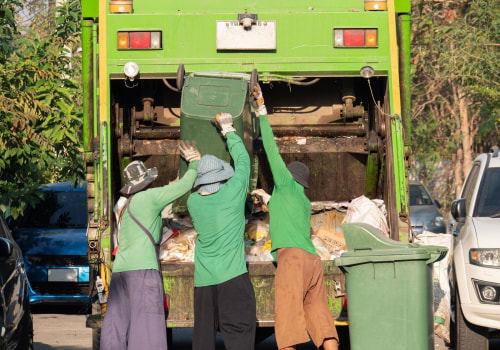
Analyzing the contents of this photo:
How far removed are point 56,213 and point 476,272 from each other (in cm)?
612

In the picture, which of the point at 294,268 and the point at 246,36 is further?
the point at 246,36

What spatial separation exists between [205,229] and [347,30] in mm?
1814

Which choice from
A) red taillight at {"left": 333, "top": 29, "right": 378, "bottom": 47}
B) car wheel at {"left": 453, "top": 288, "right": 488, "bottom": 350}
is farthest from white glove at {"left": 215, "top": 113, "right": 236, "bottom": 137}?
car wheel at {"left": 453, "top": 288, "right": 488, "bottom": 350}

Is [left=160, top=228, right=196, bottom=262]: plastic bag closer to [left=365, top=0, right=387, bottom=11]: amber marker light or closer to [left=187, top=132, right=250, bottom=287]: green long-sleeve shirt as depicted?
[left=187, top=132, right=250, bottom=287]: green long-sleeve shirt

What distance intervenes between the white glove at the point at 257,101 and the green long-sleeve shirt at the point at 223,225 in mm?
411

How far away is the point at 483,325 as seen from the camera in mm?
7121

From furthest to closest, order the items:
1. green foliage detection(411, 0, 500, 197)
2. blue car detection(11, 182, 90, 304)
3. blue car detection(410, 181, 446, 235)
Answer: blue car detection(410, 181, 446, 235) → green foliage detection(411, 0, 500, 197) → blue car detection(11, 182, 90, 304)

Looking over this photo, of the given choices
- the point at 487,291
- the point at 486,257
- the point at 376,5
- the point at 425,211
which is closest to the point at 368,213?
the point at 486,257

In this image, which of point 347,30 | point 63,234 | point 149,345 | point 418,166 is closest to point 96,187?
point 149,345

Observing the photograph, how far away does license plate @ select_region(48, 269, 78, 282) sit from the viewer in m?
10.8

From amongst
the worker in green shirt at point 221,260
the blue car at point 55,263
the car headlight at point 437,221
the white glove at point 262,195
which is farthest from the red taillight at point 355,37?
the car headlight at point 437,221

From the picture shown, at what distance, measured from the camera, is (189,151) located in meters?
6.75

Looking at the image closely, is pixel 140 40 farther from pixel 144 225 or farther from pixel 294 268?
pixel 294 268

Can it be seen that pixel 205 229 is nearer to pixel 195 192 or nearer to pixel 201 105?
pixel 195 192
